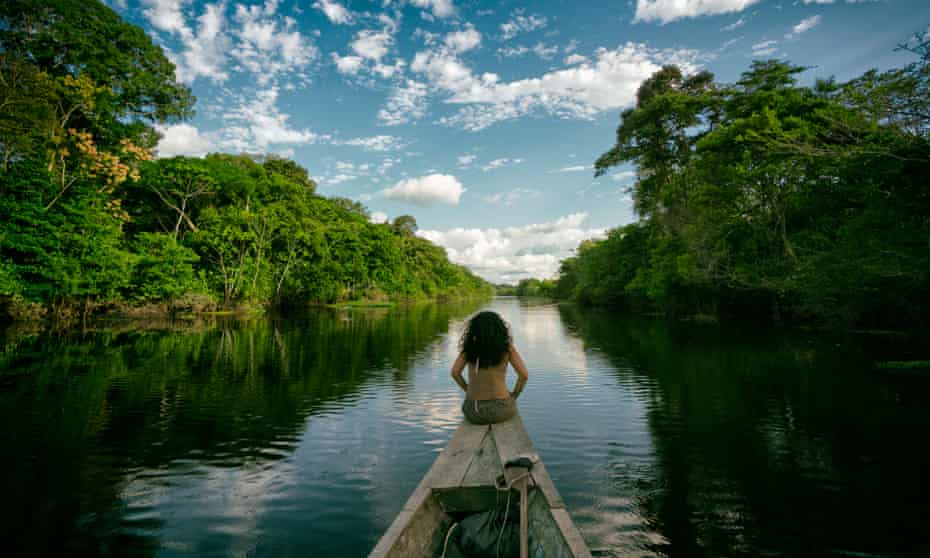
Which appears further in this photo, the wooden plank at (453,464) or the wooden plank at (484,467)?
the wooden plank at (484,467)

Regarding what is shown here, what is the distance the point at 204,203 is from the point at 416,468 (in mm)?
37114

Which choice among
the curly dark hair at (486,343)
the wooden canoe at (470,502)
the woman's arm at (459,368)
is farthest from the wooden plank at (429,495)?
the curly dark hair at (486,343)

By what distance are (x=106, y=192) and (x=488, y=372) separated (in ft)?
99.4

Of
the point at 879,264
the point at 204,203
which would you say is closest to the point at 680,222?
the point at 879,264

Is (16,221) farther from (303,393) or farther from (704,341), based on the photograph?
(704,341)

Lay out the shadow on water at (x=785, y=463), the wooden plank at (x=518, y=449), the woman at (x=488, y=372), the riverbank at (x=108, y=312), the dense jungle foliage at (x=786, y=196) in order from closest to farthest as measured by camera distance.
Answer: the wooden plank at (x=518, y=449), the shadow on water at (x=785, y=463), the woman at (x=488, y=372), the dense jungle foliage at (x=786, y=196), the riverbank at (x=108, y=312)

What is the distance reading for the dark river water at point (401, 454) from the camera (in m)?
4.23

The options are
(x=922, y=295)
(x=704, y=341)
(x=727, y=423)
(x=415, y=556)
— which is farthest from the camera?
(x=704, y=341)

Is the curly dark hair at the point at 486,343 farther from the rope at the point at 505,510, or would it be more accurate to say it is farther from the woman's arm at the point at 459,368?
the rope at the point at 505,510

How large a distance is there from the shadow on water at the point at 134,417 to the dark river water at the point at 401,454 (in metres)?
0.04

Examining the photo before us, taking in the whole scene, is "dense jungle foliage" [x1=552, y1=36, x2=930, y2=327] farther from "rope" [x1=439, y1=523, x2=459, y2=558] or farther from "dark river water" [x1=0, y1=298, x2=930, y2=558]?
"rope" [x1=439, y1=523, x2=459, y2=558]

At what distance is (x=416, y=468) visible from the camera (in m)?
5.90

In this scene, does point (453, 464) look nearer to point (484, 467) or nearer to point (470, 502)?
point (484, 467)

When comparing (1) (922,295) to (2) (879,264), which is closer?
(2) (879,264)
